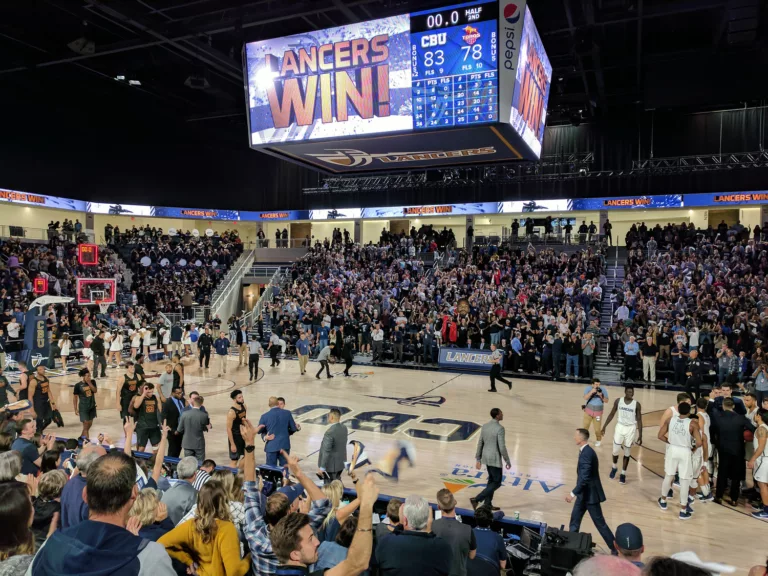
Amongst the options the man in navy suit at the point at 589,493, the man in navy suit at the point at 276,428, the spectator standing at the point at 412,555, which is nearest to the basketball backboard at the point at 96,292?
the man in navy suit at the point at 276,428

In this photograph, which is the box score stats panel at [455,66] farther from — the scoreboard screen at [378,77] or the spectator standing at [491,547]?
the spectator standing at [491,547]

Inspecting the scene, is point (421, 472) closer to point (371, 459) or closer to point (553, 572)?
point (371, 459)

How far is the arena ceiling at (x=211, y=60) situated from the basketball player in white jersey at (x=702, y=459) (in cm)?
1244

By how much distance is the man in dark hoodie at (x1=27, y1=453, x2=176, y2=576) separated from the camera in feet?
7.06

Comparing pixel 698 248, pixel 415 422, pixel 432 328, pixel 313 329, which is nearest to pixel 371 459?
pixel 415 422

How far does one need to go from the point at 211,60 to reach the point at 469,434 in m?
20.6

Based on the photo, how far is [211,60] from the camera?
81.7ft

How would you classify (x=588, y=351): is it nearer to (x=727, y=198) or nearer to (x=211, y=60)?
(x=727, y=198)

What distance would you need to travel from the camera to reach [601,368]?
20.2 meters

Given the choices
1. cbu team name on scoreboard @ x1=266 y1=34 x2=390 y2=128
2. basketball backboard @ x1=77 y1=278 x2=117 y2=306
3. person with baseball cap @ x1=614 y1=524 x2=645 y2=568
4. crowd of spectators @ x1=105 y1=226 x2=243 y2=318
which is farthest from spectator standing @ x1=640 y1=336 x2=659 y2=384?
crowd of spectators @ x1=105 y1=226 x2=243 y2=318

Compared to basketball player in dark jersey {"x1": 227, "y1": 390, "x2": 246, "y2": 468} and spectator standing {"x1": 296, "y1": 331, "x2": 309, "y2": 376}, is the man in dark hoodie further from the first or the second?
spectator standing {"x1": 296, "y1": 331, "x2": 309, "y2": 376}

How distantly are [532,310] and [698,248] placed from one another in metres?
9.64

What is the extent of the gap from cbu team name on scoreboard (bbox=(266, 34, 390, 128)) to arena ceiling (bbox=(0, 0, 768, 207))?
3852 millimetres

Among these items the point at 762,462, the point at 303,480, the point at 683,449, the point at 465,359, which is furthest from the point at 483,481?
the point at 465,359
